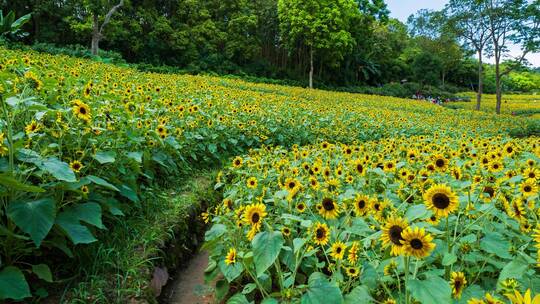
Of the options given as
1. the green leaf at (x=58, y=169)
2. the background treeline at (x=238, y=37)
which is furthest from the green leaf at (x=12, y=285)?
the background treeline at (x=238, y=37)

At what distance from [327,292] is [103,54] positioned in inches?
872

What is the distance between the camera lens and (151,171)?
12.6 feet

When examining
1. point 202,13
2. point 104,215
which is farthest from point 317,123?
point 202,13

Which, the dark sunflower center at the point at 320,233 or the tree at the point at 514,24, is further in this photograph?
the tree at the point at 514,24

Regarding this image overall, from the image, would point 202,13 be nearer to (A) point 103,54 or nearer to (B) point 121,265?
(A) point 103,54

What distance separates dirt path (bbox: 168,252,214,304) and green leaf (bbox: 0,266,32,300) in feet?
3.88

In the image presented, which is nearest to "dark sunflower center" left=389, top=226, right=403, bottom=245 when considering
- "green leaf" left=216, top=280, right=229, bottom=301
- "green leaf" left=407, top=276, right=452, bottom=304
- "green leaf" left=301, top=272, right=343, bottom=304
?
"green leaf" left=407, top=276, right=452, bottom=304

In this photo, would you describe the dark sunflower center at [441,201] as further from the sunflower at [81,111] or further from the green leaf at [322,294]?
the sunflower at [81,111]

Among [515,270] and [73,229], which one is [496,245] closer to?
[515,270]

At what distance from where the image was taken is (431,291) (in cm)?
122

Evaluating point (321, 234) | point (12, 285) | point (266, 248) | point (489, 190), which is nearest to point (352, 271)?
point (321, 234)

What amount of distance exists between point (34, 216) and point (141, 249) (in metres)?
1.11

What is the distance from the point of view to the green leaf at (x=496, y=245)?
1.65 m

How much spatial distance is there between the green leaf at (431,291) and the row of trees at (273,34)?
21.1 m
